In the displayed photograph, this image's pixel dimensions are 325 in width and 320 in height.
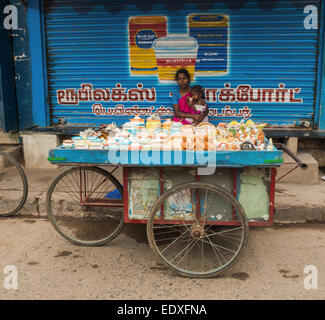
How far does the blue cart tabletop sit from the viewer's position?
3.15 metres

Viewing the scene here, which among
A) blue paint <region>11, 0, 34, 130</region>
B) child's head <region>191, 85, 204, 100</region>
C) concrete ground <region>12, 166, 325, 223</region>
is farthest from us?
blue paint <region>11, 0, 34, 130</region>

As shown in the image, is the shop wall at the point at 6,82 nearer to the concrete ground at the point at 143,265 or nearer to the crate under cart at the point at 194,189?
the concrete ground at the point at 143,265

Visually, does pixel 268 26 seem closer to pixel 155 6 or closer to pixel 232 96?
pixel 232 96

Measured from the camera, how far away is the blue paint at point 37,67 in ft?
19.4

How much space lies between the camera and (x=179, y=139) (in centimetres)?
337

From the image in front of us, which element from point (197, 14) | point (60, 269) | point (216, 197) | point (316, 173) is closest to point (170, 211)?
point (216, 197)

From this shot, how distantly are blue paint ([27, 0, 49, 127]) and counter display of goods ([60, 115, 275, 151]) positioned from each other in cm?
277

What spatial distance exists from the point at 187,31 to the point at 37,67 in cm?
224

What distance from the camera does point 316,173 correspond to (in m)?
5.35

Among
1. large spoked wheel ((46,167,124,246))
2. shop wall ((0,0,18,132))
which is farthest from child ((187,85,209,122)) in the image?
shop wall ((0,0,18,132))

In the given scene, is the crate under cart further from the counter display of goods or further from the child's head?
the child's head

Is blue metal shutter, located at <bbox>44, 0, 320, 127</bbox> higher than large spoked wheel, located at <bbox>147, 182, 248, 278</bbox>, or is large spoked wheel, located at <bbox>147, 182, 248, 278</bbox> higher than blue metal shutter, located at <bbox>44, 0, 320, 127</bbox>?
blue metal shutter, located at <bbox>44, 0, 320, 127</bbox>

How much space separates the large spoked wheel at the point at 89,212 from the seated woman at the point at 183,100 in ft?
5.02

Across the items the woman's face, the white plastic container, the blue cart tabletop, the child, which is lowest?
the blue cart tabletop
